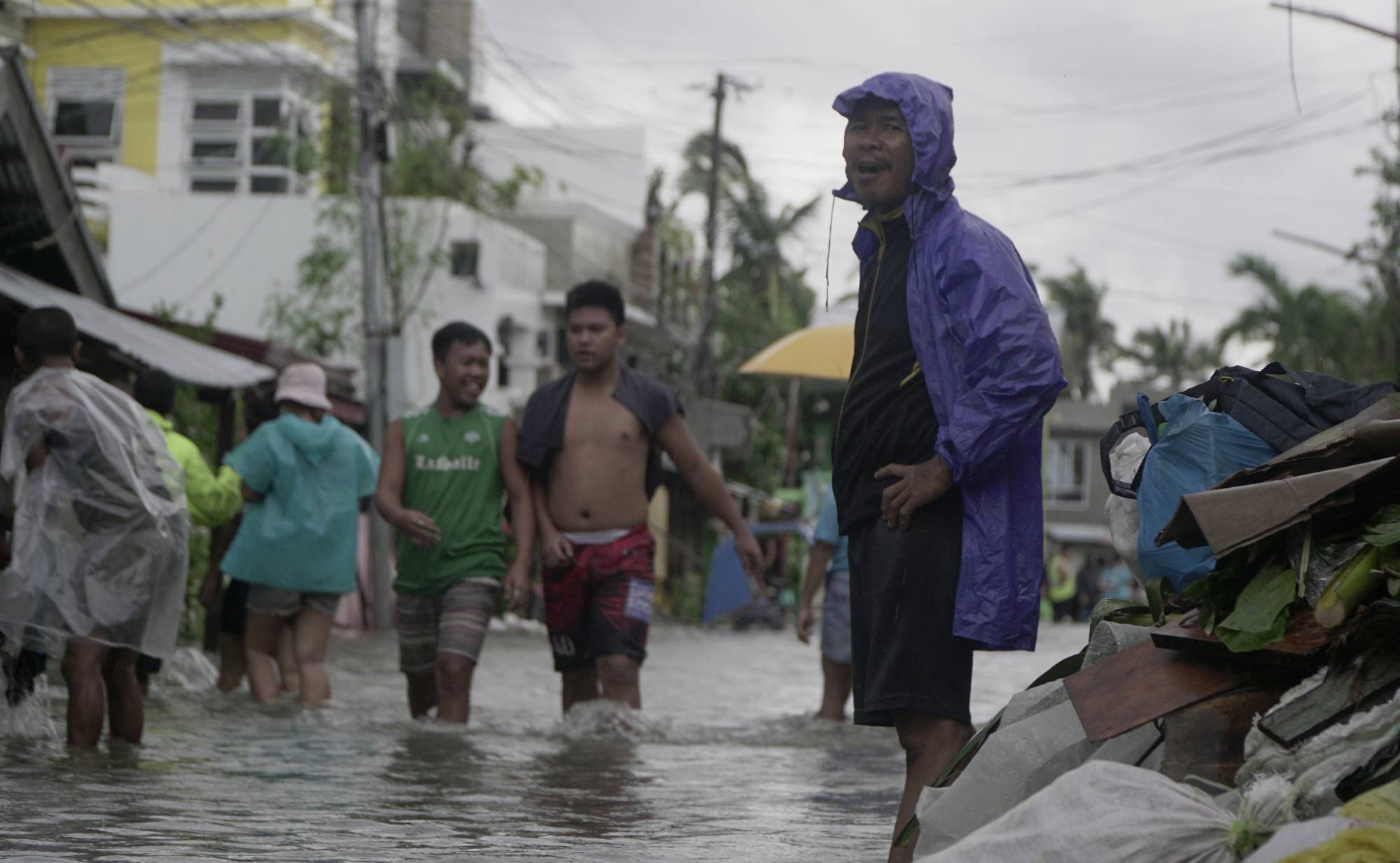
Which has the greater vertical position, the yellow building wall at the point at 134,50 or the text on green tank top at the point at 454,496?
the yellow building wall at the point at 134,50

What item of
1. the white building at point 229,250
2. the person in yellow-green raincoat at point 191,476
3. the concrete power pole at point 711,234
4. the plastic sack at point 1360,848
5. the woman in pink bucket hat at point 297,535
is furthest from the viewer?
the concrete power pole at point 711,234

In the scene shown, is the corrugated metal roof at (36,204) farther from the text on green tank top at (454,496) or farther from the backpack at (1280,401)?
the backpack at (1280,401)

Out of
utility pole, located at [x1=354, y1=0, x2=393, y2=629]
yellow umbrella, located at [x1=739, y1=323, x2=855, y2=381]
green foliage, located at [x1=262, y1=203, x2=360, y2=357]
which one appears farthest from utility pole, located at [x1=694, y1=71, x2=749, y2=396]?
yellow umbrella, located at [x1=739, y1=323, x2=855, y2=381]

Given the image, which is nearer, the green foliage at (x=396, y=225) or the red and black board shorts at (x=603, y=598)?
the red and black board shorts at (x=603, y=598)

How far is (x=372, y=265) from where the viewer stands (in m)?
23.7

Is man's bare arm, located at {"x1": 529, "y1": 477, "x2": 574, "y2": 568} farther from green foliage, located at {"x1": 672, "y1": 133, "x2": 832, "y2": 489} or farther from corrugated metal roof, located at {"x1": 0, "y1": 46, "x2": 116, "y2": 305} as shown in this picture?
green foliage, located at {"x1": 672, "y1": 133, "x2": 832, "y2": 489}

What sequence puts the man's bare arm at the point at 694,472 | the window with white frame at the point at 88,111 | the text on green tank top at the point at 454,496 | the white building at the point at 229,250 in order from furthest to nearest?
the window with white frame at the point at 88,111 → the white building at the point at 229,250 → the text on green tank top at the point at 454,496 → the man's bare arm at the point at 694,472

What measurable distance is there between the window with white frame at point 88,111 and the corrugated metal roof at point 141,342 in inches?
818

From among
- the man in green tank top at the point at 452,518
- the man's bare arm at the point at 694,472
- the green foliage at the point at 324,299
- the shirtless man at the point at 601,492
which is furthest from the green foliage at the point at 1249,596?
the green foliage at the point at 324,299

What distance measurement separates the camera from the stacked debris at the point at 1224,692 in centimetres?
341

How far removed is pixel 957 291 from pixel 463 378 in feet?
14.7

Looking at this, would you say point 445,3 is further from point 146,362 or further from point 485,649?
point 146,362

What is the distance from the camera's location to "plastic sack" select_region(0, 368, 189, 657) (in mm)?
7191

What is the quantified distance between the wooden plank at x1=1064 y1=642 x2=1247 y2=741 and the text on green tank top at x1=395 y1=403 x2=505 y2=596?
4.73 m
